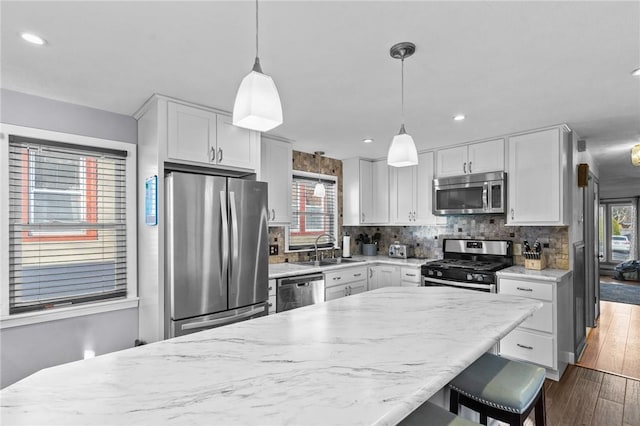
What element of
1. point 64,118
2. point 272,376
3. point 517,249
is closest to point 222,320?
point 272,376

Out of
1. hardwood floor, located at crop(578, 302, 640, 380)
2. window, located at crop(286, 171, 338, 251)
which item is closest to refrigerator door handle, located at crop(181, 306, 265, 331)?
window, located at crop(286, 171, 338, 251)

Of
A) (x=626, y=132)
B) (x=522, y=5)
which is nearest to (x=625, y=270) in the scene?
(x=626, y=132)

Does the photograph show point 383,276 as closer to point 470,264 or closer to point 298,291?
point 470,264

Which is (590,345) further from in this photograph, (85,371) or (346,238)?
(85,371)

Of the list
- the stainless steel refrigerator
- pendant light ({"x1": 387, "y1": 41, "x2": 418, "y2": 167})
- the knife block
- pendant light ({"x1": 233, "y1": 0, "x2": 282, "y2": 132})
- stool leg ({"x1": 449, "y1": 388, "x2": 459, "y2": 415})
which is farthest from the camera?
the knife block

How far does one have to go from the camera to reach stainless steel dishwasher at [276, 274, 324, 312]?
3262mm

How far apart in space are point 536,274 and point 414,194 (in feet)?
5.56

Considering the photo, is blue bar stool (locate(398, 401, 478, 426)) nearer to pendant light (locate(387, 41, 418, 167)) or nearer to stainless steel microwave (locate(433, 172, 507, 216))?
pendant light (locate(387, 41, 418, 167))

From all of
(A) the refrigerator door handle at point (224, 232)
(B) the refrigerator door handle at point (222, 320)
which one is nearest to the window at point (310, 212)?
(B) the refrigerator door handle at point (222, 320)

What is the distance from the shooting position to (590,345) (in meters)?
3.81

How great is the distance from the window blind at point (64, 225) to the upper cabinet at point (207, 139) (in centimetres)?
66

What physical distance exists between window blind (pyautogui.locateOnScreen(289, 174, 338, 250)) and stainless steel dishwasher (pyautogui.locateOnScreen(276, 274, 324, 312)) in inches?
31.8

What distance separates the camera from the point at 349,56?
1899mm

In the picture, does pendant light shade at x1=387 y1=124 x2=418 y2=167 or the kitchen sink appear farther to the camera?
the kitchen sink
